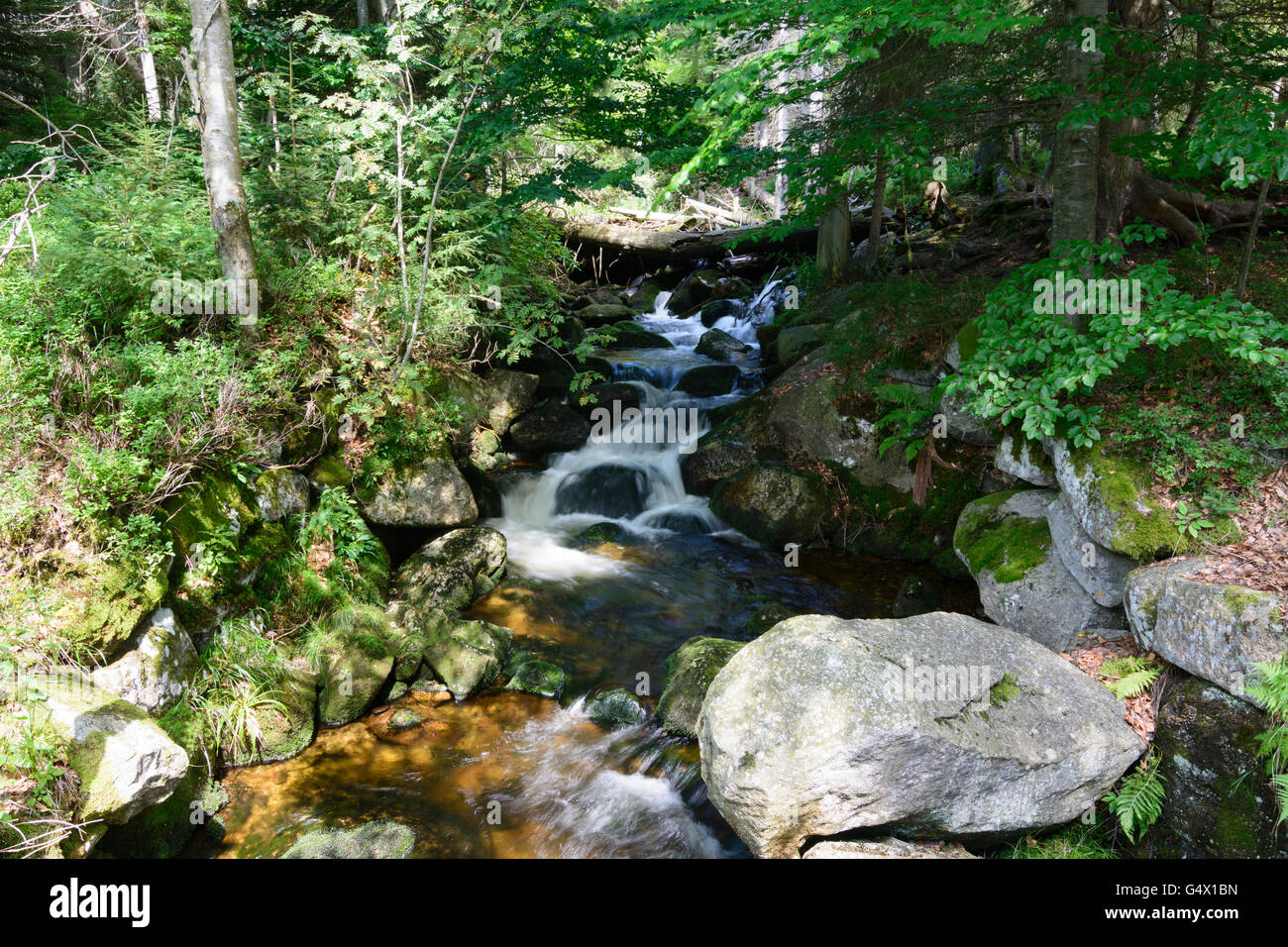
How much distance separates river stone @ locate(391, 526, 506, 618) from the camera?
7.32 meters

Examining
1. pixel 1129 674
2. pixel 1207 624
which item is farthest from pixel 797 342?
pixel 1207 624

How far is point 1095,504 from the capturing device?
5383mm

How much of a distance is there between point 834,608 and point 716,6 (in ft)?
20.9

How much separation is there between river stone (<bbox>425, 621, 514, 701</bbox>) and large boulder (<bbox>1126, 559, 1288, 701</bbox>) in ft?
17.8

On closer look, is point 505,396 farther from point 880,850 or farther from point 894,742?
point 880,850

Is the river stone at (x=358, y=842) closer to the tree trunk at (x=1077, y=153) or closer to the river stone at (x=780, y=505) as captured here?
the river stone at (x=780, y=505)

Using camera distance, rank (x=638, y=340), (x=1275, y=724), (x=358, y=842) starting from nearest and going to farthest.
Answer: (x=1275, y=724)
(x=358, y=842)
(x=638, y=340)

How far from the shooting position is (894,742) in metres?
3.92

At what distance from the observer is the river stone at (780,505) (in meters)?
9.03

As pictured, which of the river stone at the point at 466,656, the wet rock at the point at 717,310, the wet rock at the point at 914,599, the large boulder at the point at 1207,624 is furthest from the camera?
the wet rock at the point at 717,310

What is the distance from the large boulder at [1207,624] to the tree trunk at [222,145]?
812 centimetres

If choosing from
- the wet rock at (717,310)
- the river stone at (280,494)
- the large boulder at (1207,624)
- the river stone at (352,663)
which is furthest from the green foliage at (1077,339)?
the wet rock at (717,310)

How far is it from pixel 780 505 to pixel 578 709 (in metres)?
4.18
